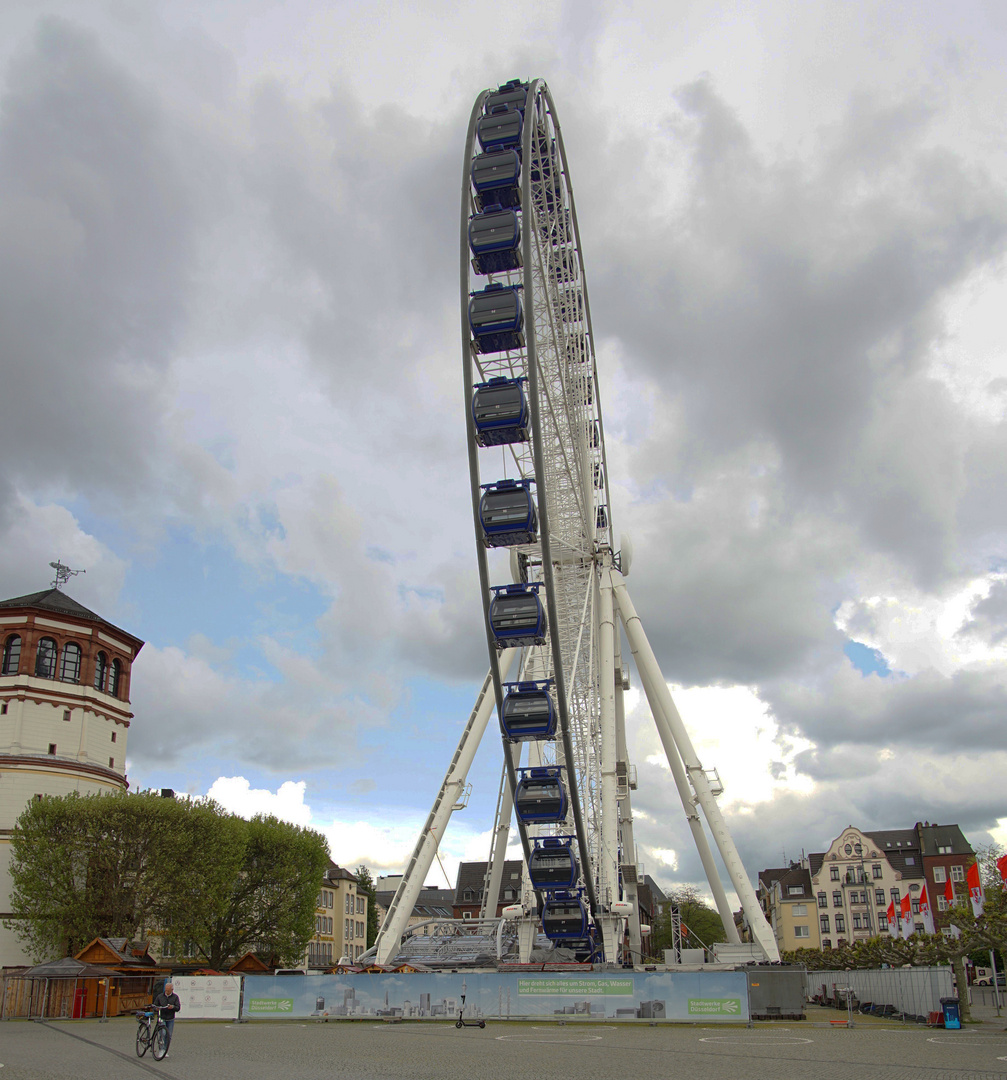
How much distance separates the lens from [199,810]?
51.6 m

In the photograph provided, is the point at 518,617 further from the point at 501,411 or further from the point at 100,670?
the point at 100,670

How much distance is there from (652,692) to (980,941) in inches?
661

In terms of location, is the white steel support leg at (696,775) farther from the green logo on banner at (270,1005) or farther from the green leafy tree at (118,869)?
the green leafy tree at (118,869)

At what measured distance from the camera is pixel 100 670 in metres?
→ 61.5

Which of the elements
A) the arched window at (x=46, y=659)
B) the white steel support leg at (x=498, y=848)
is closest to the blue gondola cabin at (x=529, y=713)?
the white steel support leg at (x=498, y=848)

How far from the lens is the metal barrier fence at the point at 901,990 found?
110 feet

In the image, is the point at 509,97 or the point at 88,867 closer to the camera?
the point at 509,97

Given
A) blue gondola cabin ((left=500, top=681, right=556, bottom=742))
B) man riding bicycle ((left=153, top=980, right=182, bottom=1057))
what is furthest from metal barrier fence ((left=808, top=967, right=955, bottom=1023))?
man riding bicycle ((left=153, top=980, right=182, bottom=1057))

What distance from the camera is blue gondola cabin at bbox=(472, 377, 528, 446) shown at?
38281 millimetres

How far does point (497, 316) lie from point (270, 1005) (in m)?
25.3

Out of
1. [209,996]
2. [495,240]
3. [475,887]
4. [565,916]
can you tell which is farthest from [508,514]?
[475,887]

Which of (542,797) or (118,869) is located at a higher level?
(542,797)

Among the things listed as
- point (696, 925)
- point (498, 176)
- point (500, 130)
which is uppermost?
point (500, 130)

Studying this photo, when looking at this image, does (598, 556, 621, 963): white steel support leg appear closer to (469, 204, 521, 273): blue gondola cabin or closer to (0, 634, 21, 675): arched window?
(469, 204, 521, 273): blue gondola cabin
